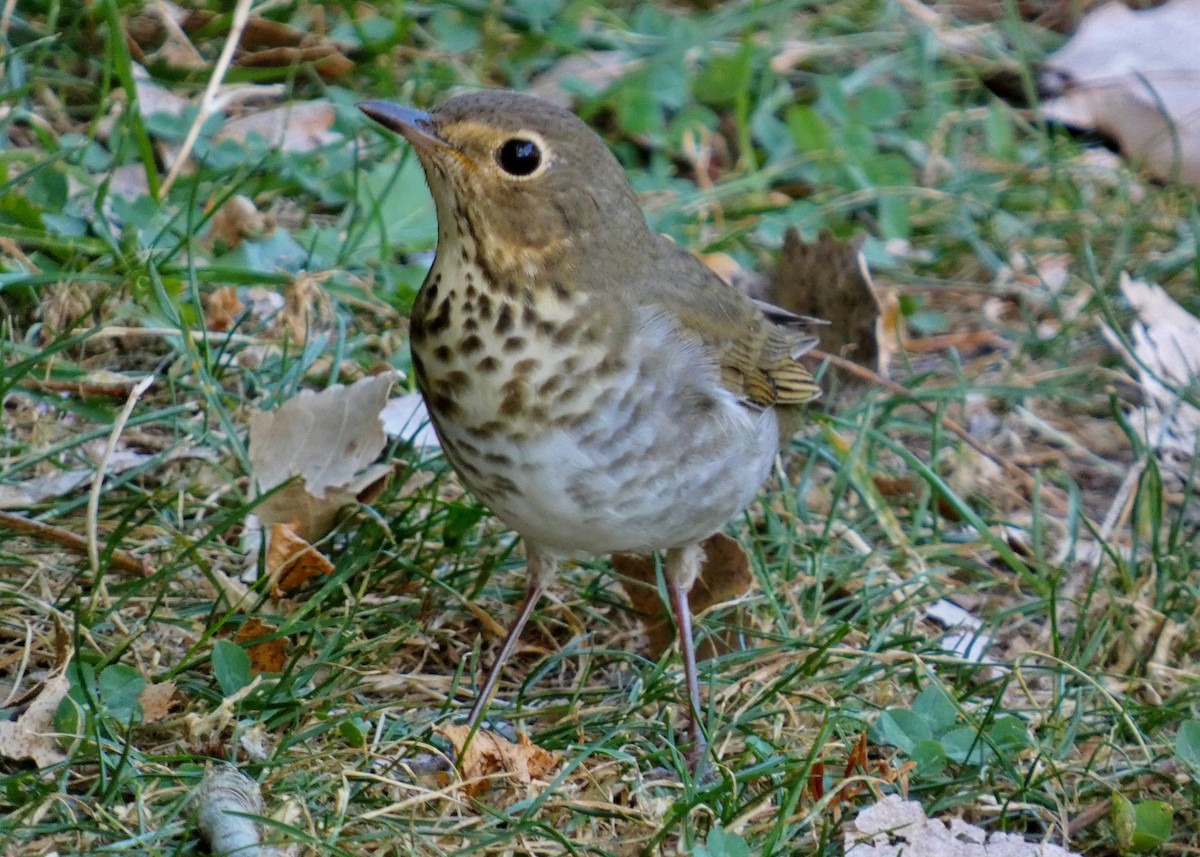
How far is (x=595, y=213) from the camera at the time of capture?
121 inches

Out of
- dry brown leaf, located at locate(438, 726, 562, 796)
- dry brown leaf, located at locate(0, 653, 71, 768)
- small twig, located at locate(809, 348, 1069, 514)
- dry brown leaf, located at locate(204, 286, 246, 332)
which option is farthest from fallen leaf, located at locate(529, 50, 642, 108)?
dry brown leaf, located at locate(0, 653, 71, 768)

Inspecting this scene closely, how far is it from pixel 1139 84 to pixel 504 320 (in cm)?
367

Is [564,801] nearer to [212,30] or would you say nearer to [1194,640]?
[1194,640]

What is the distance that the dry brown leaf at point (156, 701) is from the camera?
297 cm

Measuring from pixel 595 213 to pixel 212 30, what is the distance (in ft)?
7.76

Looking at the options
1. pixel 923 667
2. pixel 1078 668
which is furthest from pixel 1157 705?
pixel 923 667

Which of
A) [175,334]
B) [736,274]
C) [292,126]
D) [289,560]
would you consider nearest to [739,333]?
[289,560]

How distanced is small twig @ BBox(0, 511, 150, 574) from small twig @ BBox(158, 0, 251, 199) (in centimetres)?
122

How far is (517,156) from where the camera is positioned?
2.95 m

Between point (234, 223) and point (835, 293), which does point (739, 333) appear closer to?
point (835, 293)

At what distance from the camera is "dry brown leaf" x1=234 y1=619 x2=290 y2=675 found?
126 inches

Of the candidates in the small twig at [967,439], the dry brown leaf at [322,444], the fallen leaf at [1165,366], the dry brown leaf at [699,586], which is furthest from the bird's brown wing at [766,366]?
the fallen leaf at [1165,366]

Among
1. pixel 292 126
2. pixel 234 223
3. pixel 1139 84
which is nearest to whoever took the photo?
pixel 234 223

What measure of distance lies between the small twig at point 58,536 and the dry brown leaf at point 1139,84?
367 centimetres
